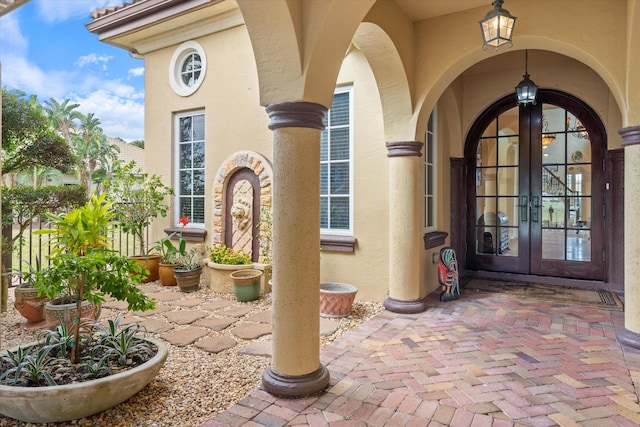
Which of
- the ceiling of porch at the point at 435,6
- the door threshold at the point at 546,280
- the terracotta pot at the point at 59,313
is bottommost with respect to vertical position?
the door threshold at the point at 546,280

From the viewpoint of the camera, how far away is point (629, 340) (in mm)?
3500

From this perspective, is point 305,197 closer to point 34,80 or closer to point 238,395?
point 238,395

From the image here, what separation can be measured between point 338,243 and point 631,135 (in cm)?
322

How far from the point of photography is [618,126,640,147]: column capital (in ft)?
11.2

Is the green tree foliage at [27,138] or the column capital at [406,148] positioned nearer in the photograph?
the green tree foliage at [27,138]

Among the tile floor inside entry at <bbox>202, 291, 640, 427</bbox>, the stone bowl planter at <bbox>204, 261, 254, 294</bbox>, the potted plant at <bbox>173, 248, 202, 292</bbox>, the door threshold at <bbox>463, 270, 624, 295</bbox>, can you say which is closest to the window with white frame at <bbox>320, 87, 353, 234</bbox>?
the stone bowl planter at <bbox>204, 261, 254, 294</bbox>

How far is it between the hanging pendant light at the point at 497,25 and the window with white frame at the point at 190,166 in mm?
4679

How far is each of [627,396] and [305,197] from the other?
8.46 feet

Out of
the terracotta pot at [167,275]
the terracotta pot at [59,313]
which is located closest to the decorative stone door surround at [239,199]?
the terracotta pot at [167,275]

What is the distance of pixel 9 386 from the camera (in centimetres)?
220

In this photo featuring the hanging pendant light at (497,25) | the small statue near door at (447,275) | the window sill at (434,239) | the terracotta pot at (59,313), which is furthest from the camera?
the window sill at (434,239)

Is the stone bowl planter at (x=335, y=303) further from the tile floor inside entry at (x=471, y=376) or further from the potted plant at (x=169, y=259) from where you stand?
the potted plant at (x=169, y=259)

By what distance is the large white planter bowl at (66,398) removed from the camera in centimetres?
214

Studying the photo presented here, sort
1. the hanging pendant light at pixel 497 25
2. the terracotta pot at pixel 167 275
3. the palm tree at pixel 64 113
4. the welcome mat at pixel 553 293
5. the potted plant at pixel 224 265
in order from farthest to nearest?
the palm tree at pixel 64 113, the terracotta pot at pixel 167 275, the potted plant at pixel 224 265, the welcome mat at pixel 553 293, the hanging pendant light at pixel 497 25
